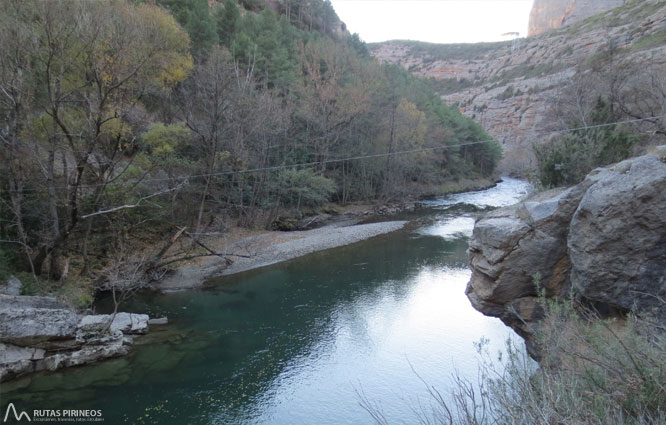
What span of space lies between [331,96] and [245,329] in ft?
60.5

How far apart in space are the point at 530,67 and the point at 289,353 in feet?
240

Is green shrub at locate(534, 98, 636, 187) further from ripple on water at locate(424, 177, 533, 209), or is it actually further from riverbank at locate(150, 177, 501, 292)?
ripple on water at locate(424, 177, 533, 209)

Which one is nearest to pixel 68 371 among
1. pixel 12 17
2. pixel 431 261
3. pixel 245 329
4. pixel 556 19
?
pixel 245 329

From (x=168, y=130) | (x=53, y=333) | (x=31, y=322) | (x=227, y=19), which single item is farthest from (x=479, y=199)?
(x=31, y=322)

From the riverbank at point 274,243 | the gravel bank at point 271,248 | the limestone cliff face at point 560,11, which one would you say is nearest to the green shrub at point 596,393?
the gravel bank at point 271,248

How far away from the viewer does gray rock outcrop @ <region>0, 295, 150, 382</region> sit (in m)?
7.34

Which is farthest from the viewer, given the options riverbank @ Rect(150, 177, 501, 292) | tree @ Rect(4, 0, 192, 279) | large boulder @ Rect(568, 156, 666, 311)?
riverbank @ Rect(150, 177, 501, 292)

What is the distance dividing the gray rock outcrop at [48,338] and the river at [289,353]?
0.85 ft

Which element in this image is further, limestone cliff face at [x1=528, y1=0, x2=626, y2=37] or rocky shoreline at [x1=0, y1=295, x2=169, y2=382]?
limestone cliff face at [x1=528, y1=0, x2=626, y2=37]

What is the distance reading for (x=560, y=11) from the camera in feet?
343

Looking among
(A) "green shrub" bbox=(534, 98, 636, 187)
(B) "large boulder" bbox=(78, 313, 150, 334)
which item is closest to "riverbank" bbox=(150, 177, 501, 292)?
(B) "large boulder" bbox=(78, 313, 150, 334)

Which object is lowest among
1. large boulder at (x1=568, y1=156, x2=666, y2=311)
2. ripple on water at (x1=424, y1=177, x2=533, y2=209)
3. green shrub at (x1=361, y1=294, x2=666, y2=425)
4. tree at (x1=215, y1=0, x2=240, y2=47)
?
ripple on water at (x1=424, y1=177, x2=533, y2=209)

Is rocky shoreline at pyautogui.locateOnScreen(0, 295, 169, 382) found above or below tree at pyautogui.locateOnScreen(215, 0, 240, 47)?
below

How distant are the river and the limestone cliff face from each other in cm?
10822
